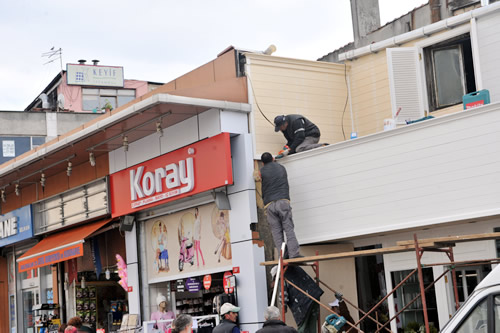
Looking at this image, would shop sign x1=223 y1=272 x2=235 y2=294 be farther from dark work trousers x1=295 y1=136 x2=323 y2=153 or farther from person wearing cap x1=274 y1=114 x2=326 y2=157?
dark work trousers x1=295 y1=136 x2=323 y2=153

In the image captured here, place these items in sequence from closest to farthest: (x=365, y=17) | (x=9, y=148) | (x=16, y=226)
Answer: (x=365, y=17) < (x=16, y=226) < (x=9, y=148)

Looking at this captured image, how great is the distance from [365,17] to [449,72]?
6737 millimetres

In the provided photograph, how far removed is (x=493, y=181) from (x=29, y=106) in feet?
133

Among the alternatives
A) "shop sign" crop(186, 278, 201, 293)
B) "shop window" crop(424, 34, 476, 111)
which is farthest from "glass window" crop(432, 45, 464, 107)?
"shop sign" crop(186, 278, 201, 293)

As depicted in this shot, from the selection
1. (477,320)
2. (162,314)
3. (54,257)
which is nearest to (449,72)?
(162,314)

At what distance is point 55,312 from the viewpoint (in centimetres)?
2073

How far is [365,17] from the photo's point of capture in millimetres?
Result: 21172

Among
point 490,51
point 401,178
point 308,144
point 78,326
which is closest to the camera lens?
point 78,326

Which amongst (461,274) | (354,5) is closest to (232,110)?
(461,274)

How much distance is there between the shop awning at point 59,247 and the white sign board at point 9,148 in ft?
62.2

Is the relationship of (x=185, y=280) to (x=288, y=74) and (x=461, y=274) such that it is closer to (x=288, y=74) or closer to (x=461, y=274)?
(x=288, y=74)

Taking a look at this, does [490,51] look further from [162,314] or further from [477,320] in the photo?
[477,320]

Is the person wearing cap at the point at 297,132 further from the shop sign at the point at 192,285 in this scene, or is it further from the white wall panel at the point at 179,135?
the shop sign at the point at 192,285

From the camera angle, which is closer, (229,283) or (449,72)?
(229,283)
